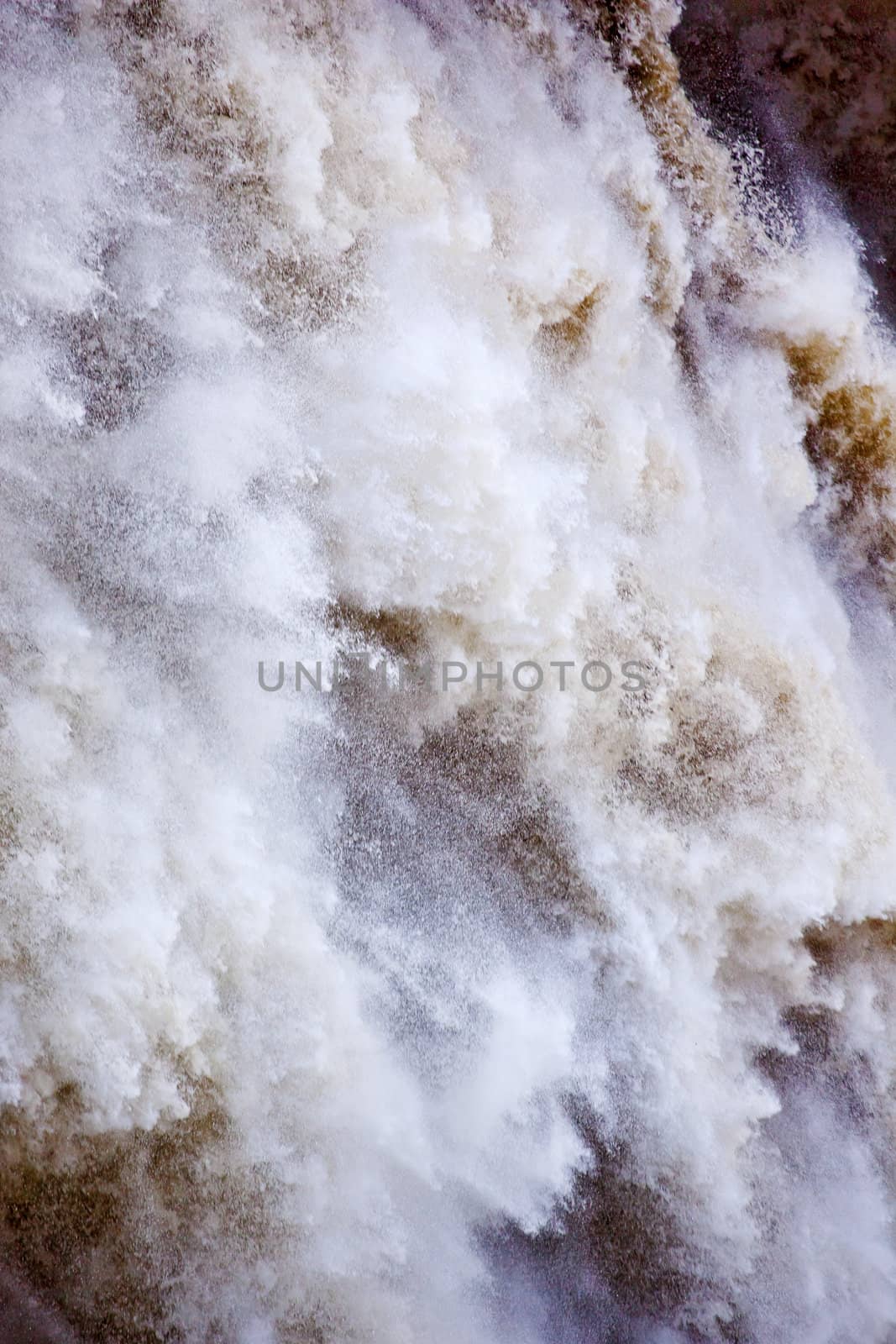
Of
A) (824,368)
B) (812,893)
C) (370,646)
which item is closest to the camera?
(370,646)

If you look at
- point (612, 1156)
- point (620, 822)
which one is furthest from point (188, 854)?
point (612, 1156)

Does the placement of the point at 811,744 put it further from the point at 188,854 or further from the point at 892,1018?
the point at 188,854

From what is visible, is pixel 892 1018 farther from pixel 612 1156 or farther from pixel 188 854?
pixel 188 854

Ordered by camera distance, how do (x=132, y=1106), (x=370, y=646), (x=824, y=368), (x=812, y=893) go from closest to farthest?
(x=132, y=1106) → (x=370, y=646) → (x=812, y=893) → (x=824, y=368)

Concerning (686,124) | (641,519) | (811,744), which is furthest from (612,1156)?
(686,124)

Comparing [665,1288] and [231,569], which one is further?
[665,1288]

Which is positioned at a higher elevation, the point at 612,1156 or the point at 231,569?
the point at 231,569

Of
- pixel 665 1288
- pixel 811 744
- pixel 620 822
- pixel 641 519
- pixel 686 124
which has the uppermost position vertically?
pixel 686 124
